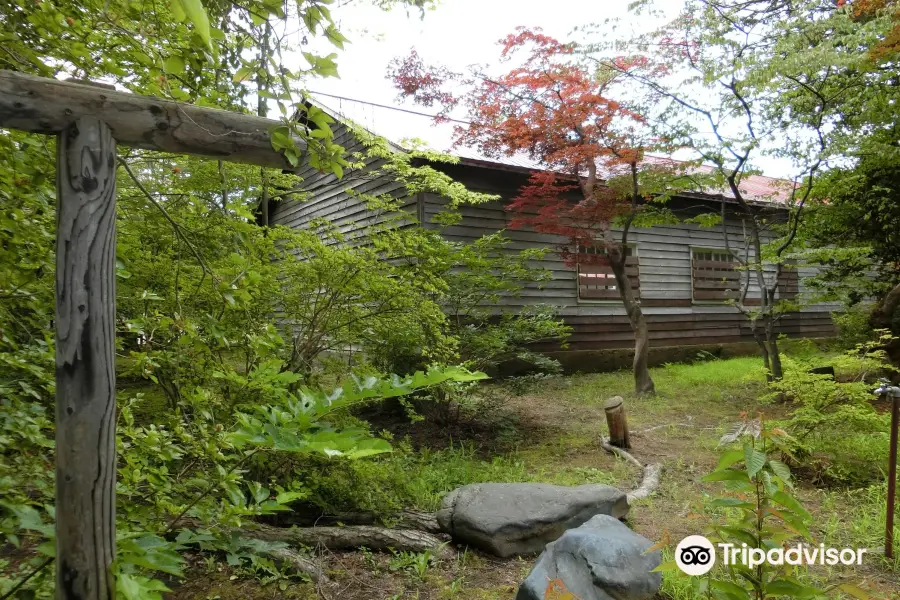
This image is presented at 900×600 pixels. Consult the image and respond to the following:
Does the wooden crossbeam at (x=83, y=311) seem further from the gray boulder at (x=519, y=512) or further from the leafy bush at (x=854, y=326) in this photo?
the leafy bush at (x=854, y=326)

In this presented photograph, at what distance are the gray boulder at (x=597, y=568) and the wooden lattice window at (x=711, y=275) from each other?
11.5 metres

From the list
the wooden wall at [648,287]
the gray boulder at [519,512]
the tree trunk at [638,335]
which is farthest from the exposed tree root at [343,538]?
the tree trunk at [638,335]

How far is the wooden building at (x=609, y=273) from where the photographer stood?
31.7ft

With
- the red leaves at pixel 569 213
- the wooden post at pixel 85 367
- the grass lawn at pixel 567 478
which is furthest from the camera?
the red leaves at pixel 569 213

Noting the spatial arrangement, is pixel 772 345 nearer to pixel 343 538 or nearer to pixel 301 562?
pixel 343 538

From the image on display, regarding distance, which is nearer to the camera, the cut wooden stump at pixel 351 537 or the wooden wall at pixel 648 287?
the cut wooden stump at pixel 351 537

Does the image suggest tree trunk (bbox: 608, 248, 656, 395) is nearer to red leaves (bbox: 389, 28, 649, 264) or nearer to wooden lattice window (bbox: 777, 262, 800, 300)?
red leaves (bbox: 389, 28, 649, 264)

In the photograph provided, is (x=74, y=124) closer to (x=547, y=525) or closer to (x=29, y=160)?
(x=29, y=160)

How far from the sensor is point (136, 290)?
3.60 meters

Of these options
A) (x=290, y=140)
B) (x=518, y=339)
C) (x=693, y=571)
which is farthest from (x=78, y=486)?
(x=518, y=339)

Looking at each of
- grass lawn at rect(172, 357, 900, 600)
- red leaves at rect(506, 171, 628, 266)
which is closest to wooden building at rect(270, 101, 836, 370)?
red leaves at rect(506, 171, 628, 266)

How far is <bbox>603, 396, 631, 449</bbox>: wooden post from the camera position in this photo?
5605 mm

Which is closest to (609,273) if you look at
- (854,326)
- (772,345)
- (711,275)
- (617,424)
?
(711,275)

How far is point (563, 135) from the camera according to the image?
7973 millimetres
